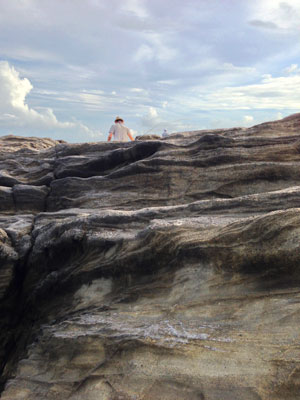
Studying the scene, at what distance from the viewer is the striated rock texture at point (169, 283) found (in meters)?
9.12

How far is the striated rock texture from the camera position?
9.12 meters

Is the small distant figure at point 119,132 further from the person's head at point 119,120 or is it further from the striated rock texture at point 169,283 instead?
the striated rock texture at point 169,283

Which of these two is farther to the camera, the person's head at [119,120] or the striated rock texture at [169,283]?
the person's head at [119,120]

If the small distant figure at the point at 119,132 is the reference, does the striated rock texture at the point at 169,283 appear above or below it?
below

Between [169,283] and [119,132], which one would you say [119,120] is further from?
[169,283]

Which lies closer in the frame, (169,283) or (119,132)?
(169,283)

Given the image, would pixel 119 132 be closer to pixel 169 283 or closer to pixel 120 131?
pixel 120 131

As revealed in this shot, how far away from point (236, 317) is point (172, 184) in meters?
10.7

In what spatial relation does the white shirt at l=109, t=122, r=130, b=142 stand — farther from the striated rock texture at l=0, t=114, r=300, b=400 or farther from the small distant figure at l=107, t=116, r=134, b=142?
the striated rock texture at l=0, t=114, r=300, b=400

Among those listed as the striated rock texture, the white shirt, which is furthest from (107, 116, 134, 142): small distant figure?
the striated rock texture

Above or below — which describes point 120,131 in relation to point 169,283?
above

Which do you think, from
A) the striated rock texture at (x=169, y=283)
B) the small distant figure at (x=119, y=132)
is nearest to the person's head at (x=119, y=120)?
the small distant figure at (x=119, y=132)

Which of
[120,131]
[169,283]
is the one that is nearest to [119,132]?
[120,131]

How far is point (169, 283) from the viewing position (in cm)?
1192
